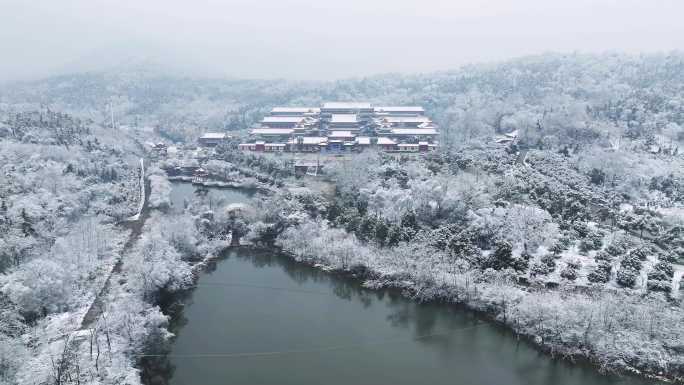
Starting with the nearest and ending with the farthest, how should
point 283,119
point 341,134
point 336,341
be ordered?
1. point 336,341
2. point 341,134
3. point 283,119

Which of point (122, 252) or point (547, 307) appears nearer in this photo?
point (547, 307)

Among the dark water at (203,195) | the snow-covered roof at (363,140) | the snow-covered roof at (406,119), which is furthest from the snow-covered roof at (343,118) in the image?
the dark water at (203,195)

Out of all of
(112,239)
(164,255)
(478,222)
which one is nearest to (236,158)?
(112,239)

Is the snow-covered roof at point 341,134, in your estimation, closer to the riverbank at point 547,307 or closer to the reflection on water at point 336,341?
the riverbank at point 547,307

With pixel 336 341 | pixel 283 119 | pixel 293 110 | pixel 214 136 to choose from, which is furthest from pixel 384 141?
pixel 336 341

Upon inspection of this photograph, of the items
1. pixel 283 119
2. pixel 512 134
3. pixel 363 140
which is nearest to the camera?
pixel 512 134

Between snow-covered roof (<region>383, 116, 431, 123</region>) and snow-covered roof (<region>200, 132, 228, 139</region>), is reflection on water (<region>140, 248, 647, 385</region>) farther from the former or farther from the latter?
snow-covered roof (<region>383, 116, 431, 123</region>)

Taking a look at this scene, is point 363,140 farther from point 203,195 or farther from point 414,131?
point 203,195
